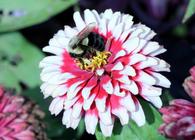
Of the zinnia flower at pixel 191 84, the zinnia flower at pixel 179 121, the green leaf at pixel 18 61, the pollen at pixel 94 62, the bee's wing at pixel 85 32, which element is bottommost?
the zinnia flower at pixel 179 121

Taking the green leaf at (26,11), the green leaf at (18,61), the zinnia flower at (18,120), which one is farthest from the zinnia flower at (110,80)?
the green leaf at (18,61)

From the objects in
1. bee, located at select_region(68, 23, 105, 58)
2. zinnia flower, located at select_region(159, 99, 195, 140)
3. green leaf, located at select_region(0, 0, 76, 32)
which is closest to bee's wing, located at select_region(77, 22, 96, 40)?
bee, located at select_region(68, 23, 105, 58)

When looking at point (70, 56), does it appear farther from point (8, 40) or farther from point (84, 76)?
point (8, 40)

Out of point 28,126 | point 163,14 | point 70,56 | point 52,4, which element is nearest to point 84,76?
point 70,56

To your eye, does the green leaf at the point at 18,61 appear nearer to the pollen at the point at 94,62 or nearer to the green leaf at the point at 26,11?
the green leaf at the point at 26,11

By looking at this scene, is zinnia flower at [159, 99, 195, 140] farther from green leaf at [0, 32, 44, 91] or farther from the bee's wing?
green leaf at [0, 32, 44, 91]
